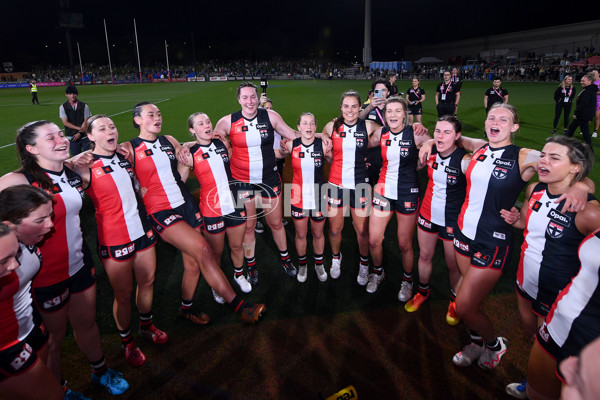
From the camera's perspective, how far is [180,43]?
9356 centimetres

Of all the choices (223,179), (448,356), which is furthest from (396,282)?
(223,179)

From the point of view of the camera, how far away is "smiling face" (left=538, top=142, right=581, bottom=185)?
2.70 m

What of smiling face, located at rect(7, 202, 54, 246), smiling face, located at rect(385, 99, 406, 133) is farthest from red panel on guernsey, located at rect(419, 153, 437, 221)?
smiling face, located at rect(7, 202, 54, 246)

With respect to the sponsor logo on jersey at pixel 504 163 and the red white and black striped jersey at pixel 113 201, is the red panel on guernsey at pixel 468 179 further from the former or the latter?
the red white and black striped jersey at pixel 113 201

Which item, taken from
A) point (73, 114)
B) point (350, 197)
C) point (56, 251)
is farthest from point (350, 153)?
point (73, 114)

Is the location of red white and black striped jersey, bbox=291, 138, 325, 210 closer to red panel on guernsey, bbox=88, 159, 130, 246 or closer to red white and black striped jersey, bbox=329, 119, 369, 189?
red white and black striped jersey, bbox=329, 119, 369, 189

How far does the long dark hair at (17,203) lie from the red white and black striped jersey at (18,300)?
205 mm

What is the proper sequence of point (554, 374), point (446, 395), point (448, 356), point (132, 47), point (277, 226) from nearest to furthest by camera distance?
point (554, 374) < point (446, 395) < point (448, 356) < point (277, 226) < point (132, 47)

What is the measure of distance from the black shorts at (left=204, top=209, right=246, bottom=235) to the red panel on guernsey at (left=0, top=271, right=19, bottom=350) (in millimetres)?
2241

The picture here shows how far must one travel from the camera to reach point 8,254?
207 cm

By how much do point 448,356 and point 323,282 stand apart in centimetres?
194

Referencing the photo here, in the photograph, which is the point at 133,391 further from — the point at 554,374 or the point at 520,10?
the point at 520,10

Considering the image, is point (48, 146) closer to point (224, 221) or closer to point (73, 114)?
point (224, 221)

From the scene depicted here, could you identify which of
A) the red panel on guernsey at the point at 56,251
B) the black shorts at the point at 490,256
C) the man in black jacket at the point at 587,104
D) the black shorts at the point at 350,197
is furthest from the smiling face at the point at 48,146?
the man in black jacket at the point at 587,104
